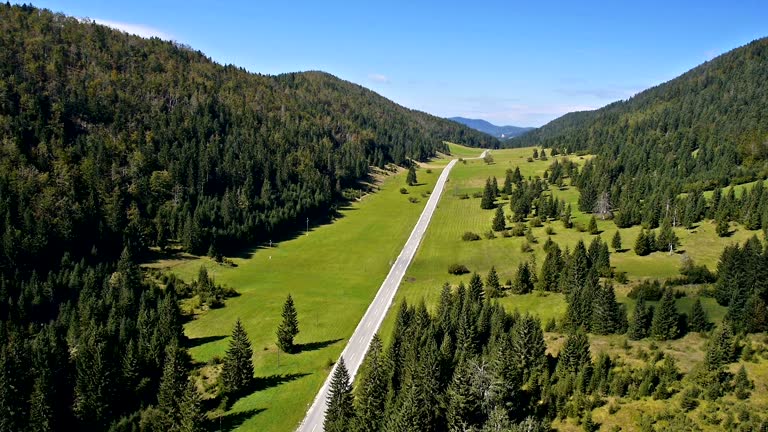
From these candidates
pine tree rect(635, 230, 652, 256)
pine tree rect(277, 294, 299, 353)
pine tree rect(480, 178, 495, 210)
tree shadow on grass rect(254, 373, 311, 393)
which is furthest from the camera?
pine tree rect(480, 178, 495, 210)

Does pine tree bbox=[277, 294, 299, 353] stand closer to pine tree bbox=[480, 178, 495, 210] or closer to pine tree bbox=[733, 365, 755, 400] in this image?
pine tree bbox=[733, 365, 755, 400]

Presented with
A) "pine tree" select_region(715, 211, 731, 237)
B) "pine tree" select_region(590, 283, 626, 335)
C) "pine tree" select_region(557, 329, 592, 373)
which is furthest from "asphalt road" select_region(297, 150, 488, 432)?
"pine tree" select_region(715, 211, 731, 237)

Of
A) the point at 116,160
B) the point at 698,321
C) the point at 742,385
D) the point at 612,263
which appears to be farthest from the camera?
the point at 116,160

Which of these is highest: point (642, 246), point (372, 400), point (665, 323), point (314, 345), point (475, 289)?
point (642, 246)

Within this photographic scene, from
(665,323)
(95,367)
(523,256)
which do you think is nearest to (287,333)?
(95,367)

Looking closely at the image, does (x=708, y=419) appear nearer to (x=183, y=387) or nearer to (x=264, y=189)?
(x=183, y=387)

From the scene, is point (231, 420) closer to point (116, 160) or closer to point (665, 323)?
point (665, 323)
